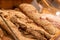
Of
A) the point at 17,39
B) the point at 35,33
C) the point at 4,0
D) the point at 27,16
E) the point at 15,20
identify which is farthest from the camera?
the point at 4,0

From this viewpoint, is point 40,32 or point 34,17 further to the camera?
point 34,17

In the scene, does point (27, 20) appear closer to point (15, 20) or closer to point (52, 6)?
point (15, 20)

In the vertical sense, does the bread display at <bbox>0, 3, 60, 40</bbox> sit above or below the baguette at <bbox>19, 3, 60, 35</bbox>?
below

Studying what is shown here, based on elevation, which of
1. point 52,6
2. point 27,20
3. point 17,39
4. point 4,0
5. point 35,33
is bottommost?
point 17,39

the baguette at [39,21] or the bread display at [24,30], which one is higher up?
the baguette at [39,21]

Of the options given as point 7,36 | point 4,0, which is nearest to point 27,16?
point 7,36

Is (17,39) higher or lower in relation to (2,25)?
lower

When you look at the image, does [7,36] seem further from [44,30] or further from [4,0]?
[4,0]

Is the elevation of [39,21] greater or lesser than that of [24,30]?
greater

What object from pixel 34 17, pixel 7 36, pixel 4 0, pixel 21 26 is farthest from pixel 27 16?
pixel 4 0

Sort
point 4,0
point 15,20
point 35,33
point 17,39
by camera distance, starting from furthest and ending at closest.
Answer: point 4,0
point 15,20
point 35,33
point 17,39
